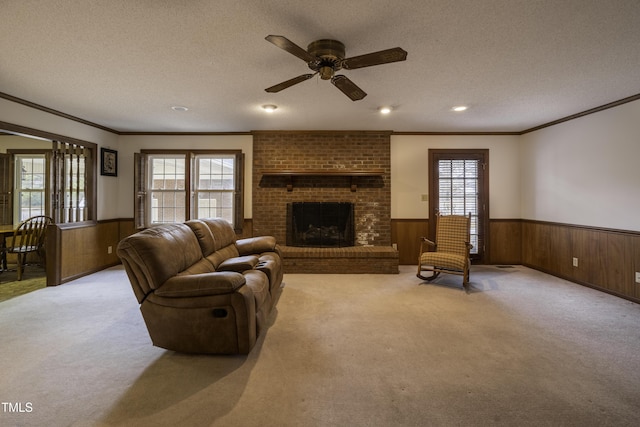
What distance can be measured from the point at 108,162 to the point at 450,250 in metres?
5.89

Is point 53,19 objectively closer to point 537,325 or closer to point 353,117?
point 353,117

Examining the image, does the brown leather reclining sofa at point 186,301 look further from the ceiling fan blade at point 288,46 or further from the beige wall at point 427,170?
the beige wall at point 427,170

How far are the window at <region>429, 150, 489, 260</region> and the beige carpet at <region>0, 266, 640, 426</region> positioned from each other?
211cm

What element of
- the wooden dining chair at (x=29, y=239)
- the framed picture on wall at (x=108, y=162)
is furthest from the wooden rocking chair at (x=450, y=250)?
the wooden dining chair at (x=29, y=239)

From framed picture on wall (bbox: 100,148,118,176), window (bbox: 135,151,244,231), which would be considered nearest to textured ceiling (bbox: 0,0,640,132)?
framed picture on wall (bbox: 100,148,118,176)

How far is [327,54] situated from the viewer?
2.23 metres

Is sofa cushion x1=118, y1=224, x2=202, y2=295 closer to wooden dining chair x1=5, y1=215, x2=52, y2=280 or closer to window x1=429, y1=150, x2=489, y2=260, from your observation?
wooden dining chair x1=5, y1=215, x2=52, y2=280

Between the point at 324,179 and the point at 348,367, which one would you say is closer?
the point at 348,367

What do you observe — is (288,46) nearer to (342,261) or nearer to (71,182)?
(342,261)

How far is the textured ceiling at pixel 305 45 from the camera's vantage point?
192cm

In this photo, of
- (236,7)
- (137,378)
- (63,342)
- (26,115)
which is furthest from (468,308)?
(26,115)

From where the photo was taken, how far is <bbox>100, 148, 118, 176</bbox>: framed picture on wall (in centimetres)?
501

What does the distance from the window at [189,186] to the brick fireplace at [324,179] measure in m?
0.57

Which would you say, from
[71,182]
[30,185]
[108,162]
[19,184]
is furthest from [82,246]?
[19,184]
